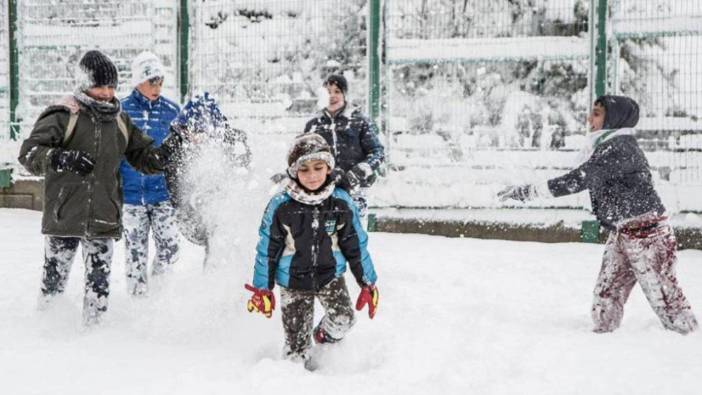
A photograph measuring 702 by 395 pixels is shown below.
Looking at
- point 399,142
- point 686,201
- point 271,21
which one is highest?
point 271,21

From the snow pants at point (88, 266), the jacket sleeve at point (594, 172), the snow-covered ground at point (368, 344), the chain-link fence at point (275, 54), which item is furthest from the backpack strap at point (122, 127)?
the chain-link fence at point (275, 54)

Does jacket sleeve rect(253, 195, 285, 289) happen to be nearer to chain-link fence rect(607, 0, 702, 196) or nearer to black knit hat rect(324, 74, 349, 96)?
black knit hat rect(324, 74, 349, 96)

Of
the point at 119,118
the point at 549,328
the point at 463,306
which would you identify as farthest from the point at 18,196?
the point at 549,328

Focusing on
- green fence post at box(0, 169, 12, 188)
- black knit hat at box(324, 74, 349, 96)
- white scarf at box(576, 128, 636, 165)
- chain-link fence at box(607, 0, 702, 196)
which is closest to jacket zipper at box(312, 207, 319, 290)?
white scarf at box(576, 128, 636, 165)

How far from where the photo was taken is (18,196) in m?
10.5

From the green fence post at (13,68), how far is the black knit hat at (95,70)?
267 inches

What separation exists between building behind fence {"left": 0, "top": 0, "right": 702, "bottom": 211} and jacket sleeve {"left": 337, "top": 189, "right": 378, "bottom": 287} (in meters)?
4.97

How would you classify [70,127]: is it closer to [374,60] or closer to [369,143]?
[369,143]

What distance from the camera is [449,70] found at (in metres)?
8.92

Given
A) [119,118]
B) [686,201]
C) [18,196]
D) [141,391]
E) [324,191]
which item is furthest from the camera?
[18,196]

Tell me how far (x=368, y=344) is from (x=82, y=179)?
1975mm

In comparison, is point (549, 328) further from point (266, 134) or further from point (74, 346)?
point (266, 134)

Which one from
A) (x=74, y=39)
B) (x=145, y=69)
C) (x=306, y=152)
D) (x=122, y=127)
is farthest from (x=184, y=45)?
(x=306, y=152)

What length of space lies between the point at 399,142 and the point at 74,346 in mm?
5481
